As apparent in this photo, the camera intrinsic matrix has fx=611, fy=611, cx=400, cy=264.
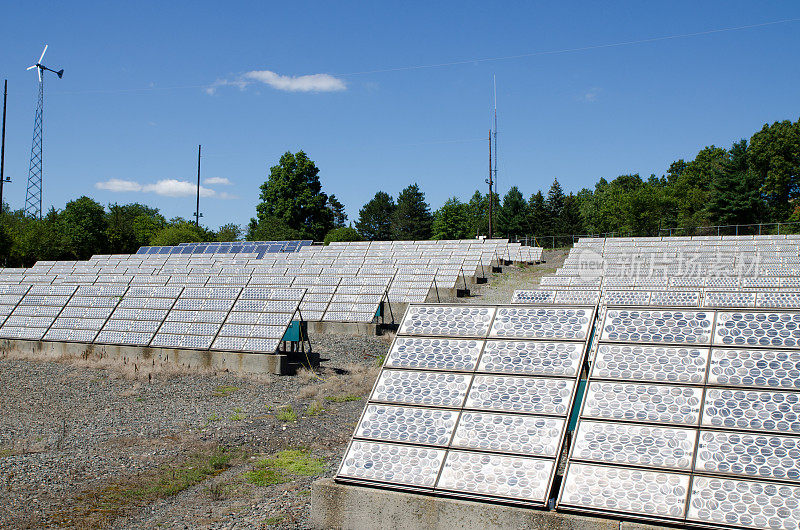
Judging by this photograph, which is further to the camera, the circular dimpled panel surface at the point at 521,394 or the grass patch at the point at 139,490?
the grass patch at the point at 139,490

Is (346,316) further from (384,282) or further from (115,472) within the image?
(115,472)

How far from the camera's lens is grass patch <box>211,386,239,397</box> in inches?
470

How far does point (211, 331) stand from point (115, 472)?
26.2 ft

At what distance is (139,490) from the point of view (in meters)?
6.79

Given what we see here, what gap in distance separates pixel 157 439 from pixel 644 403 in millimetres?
6855

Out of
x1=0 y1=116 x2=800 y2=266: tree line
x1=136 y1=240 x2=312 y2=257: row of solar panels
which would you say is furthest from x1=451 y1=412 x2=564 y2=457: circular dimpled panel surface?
x1=0 y1=116 x2=800 y2=266: tree line

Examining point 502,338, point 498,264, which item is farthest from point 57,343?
point 498,264

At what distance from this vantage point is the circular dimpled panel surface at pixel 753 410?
471 centimetres

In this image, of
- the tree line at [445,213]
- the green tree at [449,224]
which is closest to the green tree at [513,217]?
the tree line at [445,213]

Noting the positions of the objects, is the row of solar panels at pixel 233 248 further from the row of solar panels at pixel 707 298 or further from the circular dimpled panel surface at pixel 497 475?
the circular dimpled panel surface at pixel 497 475

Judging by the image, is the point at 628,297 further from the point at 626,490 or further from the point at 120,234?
the point at 120,234

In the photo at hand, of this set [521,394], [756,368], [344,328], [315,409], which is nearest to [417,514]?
[521,394]

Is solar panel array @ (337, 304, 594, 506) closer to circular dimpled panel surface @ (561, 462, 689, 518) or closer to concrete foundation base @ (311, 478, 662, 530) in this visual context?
concrete foundation base @ (311, 478, 662, 530)

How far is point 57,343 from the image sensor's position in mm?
16578
